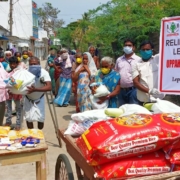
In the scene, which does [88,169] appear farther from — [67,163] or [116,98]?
[116,98]

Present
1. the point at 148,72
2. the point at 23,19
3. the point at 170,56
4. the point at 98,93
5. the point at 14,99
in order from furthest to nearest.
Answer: the point at 23,19 < the point at 14,99 < the point at 98,93 < the point at 148,72 < the point at 170,56

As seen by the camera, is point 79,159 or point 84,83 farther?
point 84,83

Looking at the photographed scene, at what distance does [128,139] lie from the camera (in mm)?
2258

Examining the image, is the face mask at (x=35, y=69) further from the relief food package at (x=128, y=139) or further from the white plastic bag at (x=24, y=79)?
the relief food package at (x=128, y=139)

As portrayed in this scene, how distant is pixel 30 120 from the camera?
5426mm

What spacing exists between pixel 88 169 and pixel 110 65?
2693mm

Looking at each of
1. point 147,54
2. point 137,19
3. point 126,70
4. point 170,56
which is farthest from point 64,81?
point 170,56

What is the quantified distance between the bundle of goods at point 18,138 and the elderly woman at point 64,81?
6.15m

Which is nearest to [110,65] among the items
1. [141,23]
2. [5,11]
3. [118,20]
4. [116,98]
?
[116,98]

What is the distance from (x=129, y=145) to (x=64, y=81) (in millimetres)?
7551

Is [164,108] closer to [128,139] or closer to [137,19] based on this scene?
[128,139]

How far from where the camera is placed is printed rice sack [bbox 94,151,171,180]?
7.41 ft

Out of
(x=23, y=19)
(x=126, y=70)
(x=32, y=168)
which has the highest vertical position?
(x=23, y=19)

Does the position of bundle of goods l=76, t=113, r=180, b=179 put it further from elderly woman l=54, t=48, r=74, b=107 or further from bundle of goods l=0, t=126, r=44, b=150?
elderly woman l=54, t=48, r=74, b=107
